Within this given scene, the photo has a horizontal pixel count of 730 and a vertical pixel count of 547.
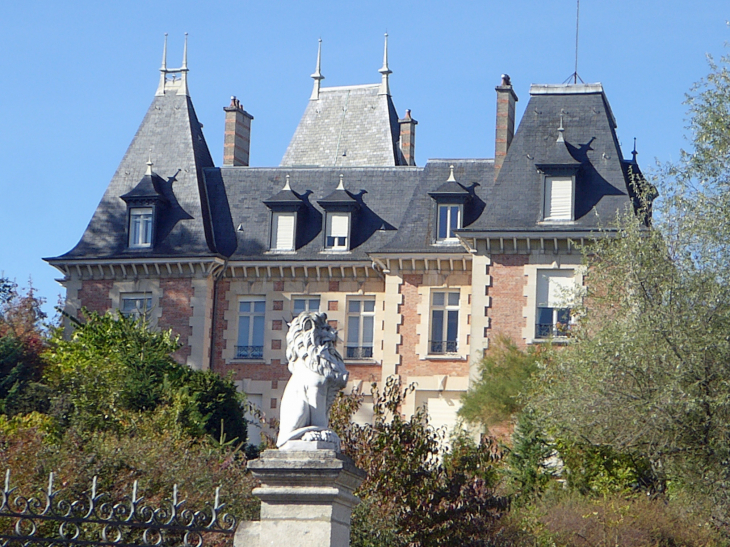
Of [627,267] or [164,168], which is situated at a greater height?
[164,168]

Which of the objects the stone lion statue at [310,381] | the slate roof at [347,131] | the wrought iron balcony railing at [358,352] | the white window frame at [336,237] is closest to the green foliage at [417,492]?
the stone lion statue at [310,381]

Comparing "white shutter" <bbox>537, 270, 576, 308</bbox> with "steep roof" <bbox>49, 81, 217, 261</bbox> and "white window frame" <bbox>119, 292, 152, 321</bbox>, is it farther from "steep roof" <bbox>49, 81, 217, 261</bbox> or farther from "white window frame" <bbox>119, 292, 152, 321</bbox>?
"white window frame" <bbox>119, 292, 152, 321</bbox>

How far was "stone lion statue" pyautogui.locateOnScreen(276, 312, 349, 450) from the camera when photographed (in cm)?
961

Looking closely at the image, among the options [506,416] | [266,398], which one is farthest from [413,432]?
[266,398]

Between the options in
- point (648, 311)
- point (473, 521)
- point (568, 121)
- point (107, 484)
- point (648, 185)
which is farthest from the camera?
point (568, 121)

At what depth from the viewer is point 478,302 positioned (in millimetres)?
28109

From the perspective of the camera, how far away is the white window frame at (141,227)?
31.1m

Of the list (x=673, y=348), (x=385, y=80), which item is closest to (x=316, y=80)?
(x=385, y=80)

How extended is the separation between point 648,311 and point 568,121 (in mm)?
10660

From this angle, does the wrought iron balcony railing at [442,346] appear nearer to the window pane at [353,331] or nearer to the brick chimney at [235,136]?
the window pane at [353,331]

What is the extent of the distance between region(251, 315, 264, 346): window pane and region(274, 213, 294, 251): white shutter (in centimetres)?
166

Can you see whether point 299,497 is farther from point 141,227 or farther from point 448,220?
point 141,227

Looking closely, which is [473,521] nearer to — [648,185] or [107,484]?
[107,484]

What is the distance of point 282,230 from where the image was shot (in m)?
31.2
